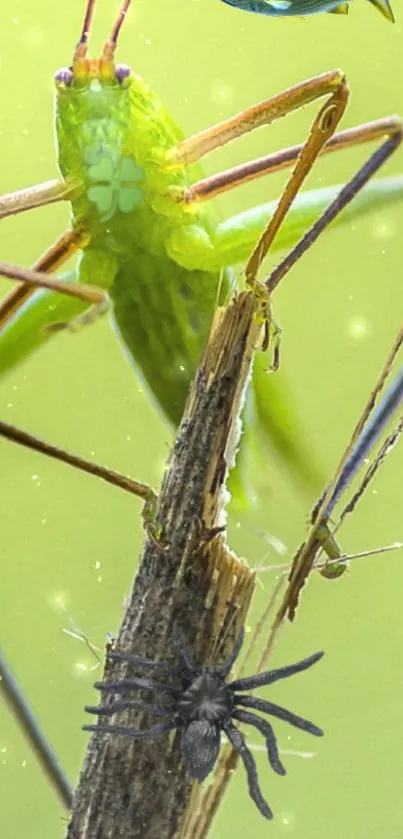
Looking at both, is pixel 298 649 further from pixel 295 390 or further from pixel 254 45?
pixel 254 45

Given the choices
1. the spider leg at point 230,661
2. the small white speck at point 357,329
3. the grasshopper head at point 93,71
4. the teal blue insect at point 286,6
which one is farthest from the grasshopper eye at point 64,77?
the spider leg at point 230,661

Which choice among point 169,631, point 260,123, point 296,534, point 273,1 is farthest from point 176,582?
point 273,1

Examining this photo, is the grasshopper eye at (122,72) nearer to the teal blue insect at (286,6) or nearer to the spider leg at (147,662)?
the teal blue insect at (286,6)

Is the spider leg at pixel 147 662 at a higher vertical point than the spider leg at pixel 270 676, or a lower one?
lower

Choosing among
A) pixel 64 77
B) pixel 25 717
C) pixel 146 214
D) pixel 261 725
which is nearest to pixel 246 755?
pixel 261 725

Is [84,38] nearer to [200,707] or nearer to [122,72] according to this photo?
[122,72]
